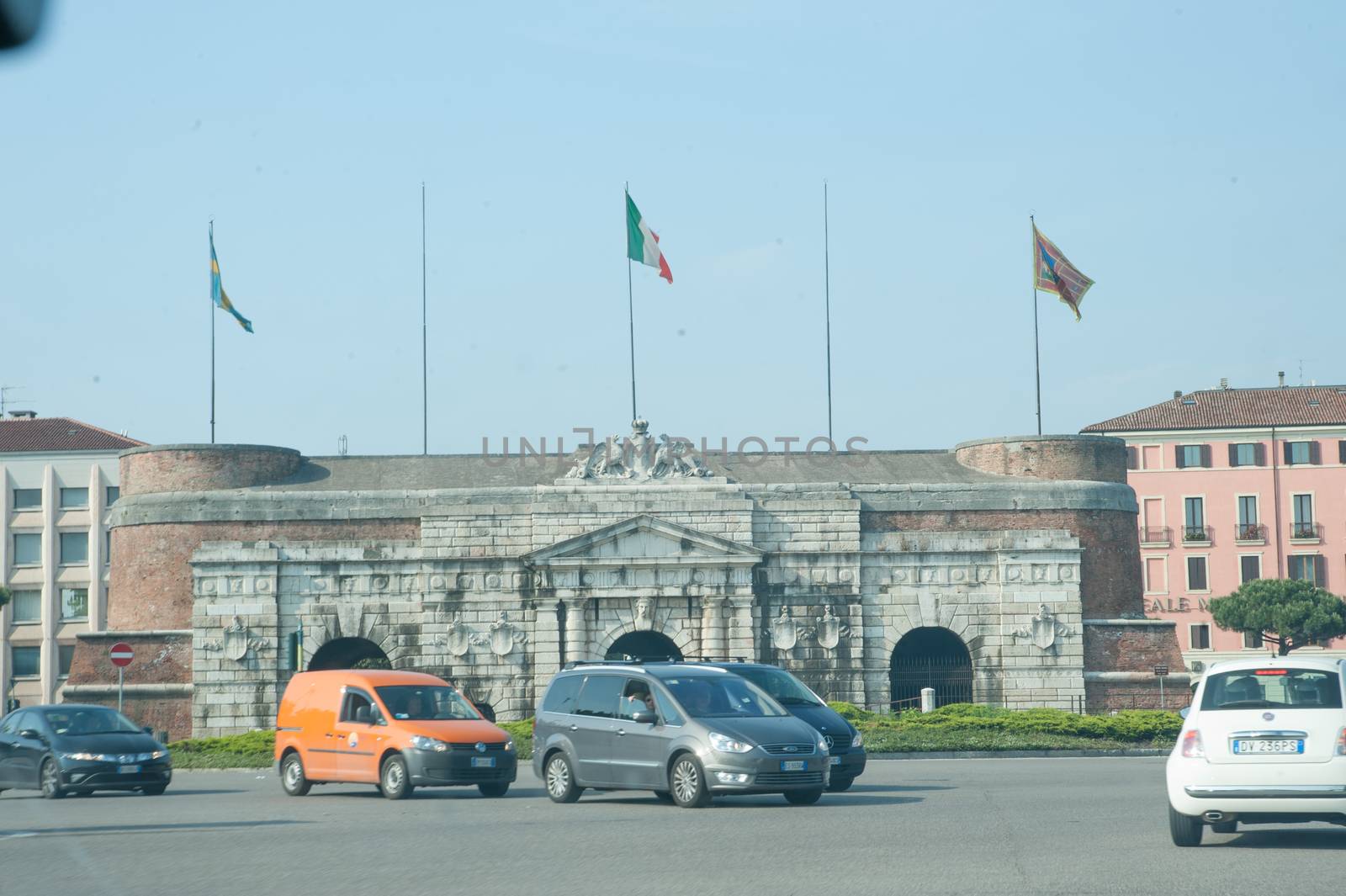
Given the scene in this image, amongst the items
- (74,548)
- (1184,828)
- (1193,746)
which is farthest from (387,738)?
(74,548)

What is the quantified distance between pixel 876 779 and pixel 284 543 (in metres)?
21.2

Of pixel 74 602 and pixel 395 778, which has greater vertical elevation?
pixel 74 602

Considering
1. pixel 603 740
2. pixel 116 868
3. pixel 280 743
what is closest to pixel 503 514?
pixel 280 743

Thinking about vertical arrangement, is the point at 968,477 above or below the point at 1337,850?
above

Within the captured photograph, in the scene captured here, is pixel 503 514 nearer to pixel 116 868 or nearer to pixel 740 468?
pixel 740 468

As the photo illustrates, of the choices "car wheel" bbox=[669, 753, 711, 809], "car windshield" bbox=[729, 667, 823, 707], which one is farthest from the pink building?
"car wheel" bbox=[669, 753, 711, 809]

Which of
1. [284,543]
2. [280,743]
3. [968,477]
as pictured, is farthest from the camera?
[968,477]

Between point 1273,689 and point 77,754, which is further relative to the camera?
point 77,754

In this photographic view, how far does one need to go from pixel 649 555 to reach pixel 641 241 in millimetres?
9740

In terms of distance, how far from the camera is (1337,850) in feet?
47.1

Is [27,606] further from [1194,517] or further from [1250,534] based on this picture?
[1250,534]

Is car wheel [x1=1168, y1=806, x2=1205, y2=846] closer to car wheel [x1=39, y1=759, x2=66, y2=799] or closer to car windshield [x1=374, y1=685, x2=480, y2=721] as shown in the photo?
car windshield [x1=374, y1=685, x2=480, y2=721]

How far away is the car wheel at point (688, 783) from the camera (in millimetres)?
19406

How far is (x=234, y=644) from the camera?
41000 mm
